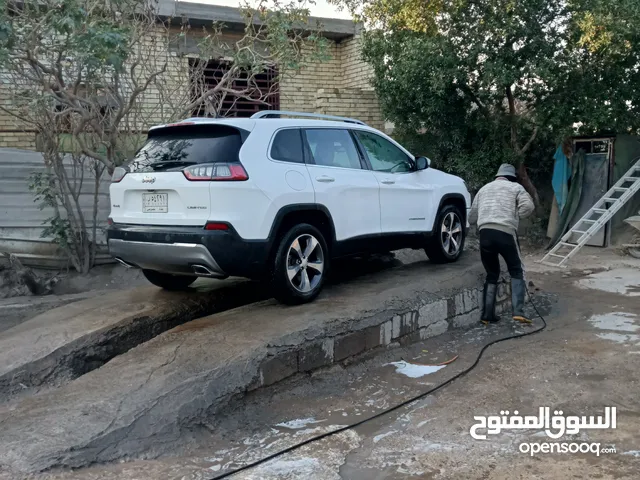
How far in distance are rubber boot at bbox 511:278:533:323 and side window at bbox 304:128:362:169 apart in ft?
7.70

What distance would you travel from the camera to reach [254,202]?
5.38m

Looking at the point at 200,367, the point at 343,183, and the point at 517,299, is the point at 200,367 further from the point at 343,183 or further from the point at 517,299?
the point at 517,299

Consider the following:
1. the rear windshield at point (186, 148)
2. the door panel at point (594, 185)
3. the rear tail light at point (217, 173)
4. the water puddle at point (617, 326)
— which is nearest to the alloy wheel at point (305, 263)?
the rear tail light at point (217, 173)

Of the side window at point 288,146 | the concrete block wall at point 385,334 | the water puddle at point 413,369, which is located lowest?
the water puddle at point 413,369

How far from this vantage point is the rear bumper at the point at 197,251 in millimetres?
5262

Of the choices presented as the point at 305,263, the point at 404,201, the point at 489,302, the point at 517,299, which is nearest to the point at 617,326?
the point at 517,299

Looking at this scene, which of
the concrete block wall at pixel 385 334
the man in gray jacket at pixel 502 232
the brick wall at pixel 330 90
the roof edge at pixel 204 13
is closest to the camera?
the concrete block wall at pixel 385 334

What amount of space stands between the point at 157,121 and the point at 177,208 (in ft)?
17.5

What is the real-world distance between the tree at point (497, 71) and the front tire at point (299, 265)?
6.42 m

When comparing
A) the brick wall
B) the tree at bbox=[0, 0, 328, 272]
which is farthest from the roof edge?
the tree at bbox=[0, 0, 328, 272]

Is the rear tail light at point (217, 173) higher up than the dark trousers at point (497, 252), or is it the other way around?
the rear tail light at point (217, 173)

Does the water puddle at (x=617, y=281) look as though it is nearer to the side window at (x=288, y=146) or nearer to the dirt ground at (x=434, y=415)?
the dirt ground at (x=434, y=415)

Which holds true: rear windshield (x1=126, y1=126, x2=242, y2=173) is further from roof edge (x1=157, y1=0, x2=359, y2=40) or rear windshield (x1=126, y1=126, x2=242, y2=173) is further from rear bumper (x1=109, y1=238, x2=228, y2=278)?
roof edge (x1=157, y1=0, x2=359, y2=40)

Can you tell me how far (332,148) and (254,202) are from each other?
4.77 feet
